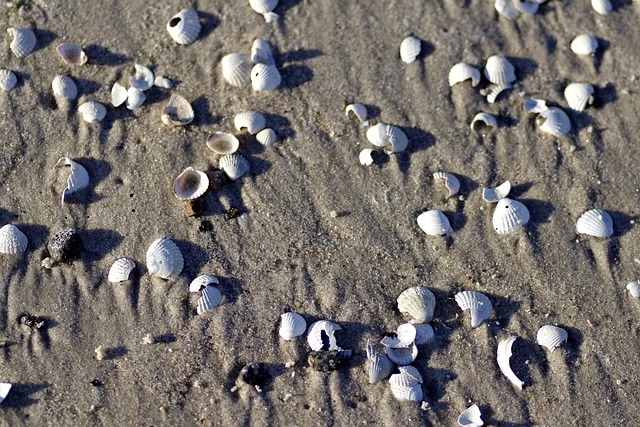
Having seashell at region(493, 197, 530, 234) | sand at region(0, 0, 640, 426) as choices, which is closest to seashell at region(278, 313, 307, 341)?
sand at region(0, 0, 640, 426)

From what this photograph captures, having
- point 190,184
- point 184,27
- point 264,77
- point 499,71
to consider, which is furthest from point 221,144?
point 499,71

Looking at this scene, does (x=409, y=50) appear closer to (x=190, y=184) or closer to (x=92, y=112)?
(x=190, y=184)

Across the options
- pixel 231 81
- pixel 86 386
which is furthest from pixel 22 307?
pixel 231 81

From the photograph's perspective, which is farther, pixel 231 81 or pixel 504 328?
pixel 231 81

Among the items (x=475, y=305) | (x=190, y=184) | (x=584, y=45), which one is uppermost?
(x=584, y=45)

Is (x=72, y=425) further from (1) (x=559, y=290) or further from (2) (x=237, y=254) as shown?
(1) (x=559, y=290)

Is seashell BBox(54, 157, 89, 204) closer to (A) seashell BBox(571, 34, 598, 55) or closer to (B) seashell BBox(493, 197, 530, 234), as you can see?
(B) seashell BBox(493, 197, 530, 234)
